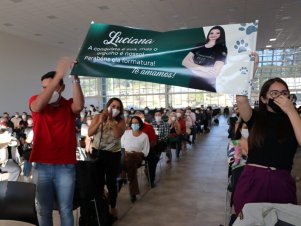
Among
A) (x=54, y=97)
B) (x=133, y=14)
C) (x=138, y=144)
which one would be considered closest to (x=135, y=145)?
(x=138, y=144)

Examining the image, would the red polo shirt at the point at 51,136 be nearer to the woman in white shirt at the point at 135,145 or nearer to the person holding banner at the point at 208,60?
the person holding banner at the point at 208,60

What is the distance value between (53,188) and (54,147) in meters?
0.35

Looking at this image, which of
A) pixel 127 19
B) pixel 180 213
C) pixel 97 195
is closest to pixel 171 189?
pixel 180 213

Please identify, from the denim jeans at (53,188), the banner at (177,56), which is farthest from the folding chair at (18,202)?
the banner at (177,56)

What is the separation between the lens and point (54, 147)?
2422mm

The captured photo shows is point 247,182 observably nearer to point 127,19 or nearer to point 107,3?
point 107,3

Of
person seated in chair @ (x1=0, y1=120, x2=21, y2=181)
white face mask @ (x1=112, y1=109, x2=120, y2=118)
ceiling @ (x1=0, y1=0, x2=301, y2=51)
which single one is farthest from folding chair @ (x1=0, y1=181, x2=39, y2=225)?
ceiling @ (x1=0, y1=0, x2=301, y2=51)

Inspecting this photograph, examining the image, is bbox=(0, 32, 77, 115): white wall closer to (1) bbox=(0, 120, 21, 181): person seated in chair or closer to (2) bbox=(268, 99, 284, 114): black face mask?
(1) bbox=(0, 120, 21, 181): person seated in chair

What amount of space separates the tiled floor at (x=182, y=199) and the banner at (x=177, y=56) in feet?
5.31

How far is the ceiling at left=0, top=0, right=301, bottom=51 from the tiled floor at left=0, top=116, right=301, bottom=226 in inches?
286

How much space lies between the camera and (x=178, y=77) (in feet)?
7.71

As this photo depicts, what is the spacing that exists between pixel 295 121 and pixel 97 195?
8.24 feet

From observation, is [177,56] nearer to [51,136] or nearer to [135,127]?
[51,136]

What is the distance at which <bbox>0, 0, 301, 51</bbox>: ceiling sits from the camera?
11684 millimetres
